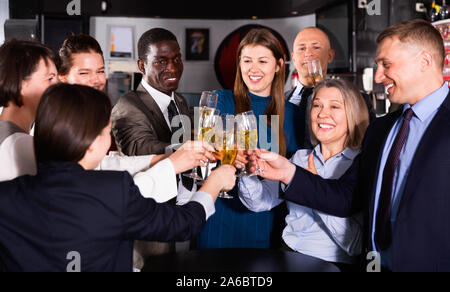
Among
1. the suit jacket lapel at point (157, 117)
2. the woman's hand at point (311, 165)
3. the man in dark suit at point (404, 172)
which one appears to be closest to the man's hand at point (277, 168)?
the man in dark suit at point (404, 172)

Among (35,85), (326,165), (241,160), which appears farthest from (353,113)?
(35,85)

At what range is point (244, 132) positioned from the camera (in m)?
1.59

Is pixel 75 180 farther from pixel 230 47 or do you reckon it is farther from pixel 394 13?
pixel 230 47

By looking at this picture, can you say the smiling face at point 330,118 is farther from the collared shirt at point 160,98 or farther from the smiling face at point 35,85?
the smiling face at point 35,85

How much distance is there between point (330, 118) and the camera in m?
1.94

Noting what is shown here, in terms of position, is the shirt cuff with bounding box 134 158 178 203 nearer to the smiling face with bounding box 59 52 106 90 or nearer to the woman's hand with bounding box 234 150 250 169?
the woman's hand with bounding box 234 150 250 169

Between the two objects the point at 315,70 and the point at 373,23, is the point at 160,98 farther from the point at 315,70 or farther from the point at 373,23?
the point at 373,23

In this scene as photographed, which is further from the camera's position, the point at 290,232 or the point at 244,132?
the point at 290,232

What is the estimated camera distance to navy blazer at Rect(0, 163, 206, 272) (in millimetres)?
1097

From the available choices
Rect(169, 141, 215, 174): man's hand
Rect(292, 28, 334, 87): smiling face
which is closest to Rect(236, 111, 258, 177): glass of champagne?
Rect(169, 141, 215, 174): man's hand

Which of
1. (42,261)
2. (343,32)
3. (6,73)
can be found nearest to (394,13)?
(343,32)

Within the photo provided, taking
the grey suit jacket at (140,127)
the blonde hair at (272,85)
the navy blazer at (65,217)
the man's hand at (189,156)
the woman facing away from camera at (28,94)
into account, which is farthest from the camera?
the blonde hair at (272,85)

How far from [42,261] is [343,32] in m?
6.13

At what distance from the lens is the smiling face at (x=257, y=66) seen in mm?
2199
